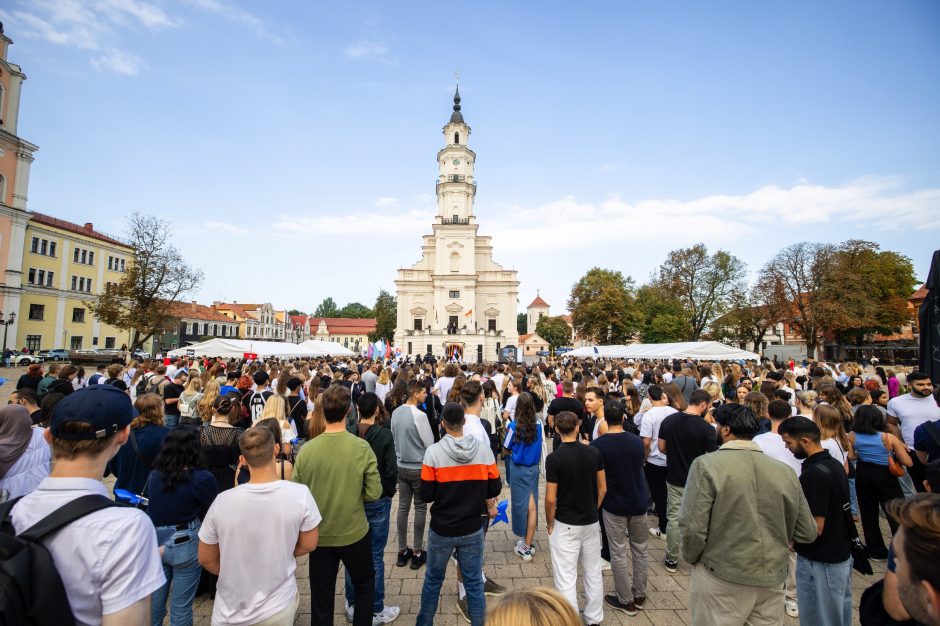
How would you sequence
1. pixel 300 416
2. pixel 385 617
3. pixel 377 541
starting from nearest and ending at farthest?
pixel 385 617 → pixel 377 541 → pixel 300 416

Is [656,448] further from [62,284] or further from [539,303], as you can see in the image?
[539,303]

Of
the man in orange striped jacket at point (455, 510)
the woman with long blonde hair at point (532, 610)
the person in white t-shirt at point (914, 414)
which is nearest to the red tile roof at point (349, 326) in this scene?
A: the person in white t-shirt at point (914, 414)

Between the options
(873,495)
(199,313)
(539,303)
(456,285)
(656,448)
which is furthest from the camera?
(539,303)

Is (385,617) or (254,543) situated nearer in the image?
(254,543)

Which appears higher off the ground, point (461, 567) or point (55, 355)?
point (55, 355)

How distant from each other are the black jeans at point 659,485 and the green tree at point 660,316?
39.9 metres

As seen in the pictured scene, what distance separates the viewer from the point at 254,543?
8.33 feet

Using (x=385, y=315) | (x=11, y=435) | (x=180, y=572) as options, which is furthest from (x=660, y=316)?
(x=385, y=315)

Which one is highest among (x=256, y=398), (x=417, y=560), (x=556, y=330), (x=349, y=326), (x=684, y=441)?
(x=349, y=326)

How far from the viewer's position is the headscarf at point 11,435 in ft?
10.4

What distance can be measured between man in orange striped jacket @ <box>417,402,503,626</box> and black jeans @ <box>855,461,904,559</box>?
487 centimetres

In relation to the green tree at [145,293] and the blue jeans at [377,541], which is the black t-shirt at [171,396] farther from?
the green tree at [145,293]

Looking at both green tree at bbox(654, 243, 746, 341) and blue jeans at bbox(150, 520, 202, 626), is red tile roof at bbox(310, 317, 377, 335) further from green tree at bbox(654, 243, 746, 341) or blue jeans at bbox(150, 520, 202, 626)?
blue jeans at bbox(150, 520, 202, 626)

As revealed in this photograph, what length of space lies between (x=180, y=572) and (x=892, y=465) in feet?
24.1
